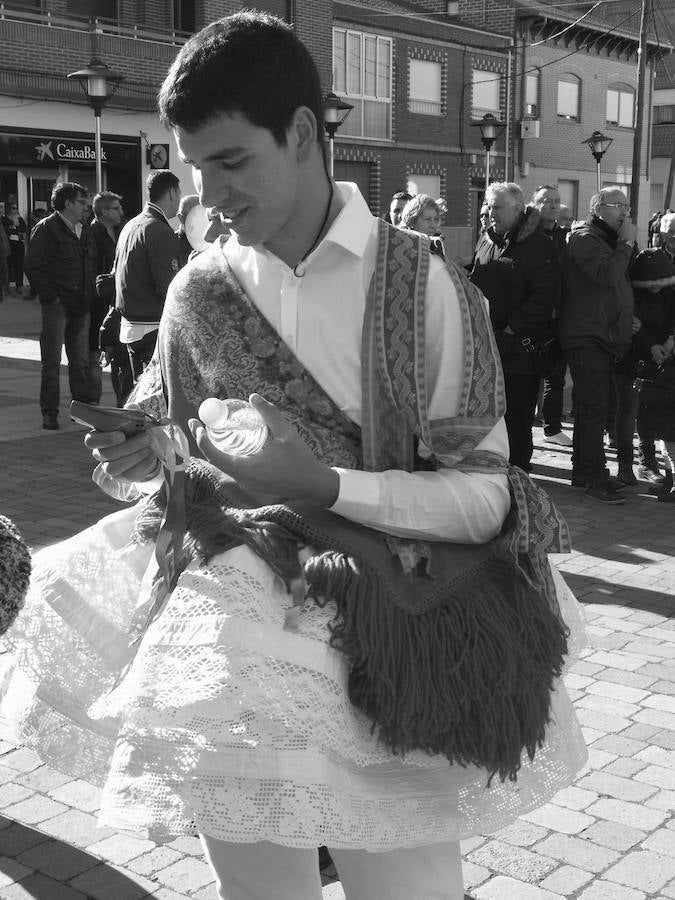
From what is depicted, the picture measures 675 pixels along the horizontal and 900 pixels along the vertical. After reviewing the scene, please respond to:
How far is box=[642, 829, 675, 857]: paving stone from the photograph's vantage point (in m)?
3.10

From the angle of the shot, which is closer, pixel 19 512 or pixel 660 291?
pixel 19 512

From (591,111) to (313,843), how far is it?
126 feet

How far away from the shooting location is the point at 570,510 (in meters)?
7.18

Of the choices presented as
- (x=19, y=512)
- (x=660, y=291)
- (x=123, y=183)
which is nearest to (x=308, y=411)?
(x=19, y=512)

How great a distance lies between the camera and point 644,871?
300cm

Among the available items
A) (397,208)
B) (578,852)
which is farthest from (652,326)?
(578,852)

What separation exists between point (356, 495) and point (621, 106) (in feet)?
132

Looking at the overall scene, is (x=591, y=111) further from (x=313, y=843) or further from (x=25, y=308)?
(x=313, y=843)

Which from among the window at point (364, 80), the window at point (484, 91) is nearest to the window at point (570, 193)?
the window at point (484, 91)

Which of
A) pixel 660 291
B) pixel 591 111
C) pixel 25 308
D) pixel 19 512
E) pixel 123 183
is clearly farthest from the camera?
pixel 591 111

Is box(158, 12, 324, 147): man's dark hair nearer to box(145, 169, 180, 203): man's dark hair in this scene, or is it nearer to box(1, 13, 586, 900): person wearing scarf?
box(1, 13, 586, 900): person wearing scarf

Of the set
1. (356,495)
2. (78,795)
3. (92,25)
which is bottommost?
(78,795)

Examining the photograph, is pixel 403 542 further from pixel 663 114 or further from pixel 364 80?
pixel 663 114

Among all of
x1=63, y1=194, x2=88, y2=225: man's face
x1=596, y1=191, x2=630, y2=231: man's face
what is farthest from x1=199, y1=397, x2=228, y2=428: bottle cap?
x1=63, y1=194, x2=88, y2=225: man's face
